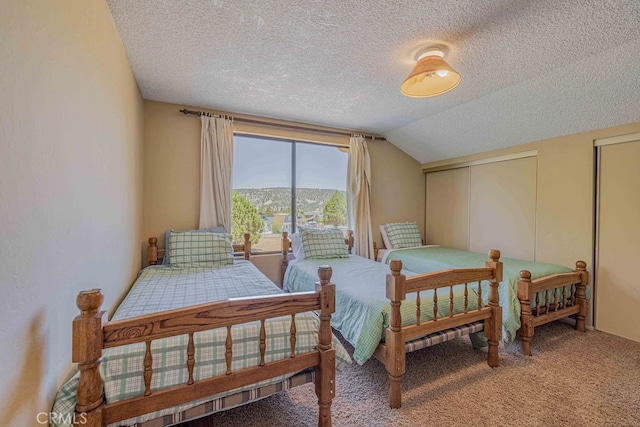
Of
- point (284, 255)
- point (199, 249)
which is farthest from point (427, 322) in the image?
point (199, 249)

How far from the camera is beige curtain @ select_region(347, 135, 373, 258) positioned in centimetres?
390

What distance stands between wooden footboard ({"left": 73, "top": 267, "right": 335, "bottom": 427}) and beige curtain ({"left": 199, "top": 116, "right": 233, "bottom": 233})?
83.3 inches

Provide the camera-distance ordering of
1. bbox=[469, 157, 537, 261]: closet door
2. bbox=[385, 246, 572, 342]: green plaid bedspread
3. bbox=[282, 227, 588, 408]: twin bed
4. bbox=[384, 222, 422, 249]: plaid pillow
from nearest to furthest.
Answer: bbox=[282, 227, 588, 408]: twin bed, bbox=[385, 246, 572, 342]: green plaid bedspread, bbox=[469, 157, 537, 261]: closet door, bbox=[384, 222, 422, 249]: plaid pillow

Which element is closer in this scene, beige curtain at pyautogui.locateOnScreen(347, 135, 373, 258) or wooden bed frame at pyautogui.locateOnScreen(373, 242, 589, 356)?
wooden bed frame at pyautogui.locateOnScreen(373, 242, 589, 356)

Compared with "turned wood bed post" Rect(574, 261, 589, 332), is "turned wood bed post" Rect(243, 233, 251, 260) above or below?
above

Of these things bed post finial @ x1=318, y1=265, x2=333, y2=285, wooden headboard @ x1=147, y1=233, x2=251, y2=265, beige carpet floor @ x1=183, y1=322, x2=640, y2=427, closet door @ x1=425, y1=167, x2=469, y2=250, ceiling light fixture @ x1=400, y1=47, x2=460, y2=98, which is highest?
ceiling light fixture @ x1=400, y1=47, x2=460, y2=98

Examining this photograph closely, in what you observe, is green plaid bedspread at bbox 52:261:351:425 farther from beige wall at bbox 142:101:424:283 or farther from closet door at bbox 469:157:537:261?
closet door at bbox 469:157:537:261

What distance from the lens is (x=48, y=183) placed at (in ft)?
3.24

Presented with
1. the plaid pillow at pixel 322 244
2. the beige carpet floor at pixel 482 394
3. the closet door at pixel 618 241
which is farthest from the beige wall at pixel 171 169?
the closet door at pixel 618 241

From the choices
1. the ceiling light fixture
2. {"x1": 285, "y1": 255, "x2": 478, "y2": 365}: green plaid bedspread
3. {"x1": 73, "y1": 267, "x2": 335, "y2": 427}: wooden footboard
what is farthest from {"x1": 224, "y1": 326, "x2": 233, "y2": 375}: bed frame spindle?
the ceiling light fixture

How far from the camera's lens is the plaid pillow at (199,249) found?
2.69 metres

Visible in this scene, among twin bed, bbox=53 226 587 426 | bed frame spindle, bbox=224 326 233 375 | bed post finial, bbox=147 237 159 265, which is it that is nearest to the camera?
twin bed, bbox=53 226 587 426

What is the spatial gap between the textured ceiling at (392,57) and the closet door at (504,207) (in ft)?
1.52

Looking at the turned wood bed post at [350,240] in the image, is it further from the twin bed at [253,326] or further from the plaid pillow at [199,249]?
the plaid pillow at [199,249]
